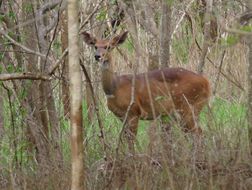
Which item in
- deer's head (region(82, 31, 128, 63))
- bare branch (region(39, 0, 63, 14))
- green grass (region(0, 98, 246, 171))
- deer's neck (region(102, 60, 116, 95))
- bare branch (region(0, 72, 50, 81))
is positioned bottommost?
green grass (region(0, 98, 246, 171))

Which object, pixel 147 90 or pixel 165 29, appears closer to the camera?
pixel 165 29

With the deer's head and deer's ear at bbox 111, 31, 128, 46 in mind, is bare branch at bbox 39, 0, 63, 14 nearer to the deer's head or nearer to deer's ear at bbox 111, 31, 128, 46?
the deer's head

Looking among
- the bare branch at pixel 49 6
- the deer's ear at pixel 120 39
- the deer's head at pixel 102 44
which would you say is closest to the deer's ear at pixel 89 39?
the deer's head at pixel 102 44

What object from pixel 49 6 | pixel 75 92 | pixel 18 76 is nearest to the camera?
pixel 75 92

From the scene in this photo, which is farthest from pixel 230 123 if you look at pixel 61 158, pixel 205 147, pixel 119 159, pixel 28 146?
pixel 28 146

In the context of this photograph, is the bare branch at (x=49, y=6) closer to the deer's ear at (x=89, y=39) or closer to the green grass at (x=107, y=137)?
the green grass at (x=107, y=137)

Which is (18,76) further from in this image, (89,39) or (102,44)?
(89,39)

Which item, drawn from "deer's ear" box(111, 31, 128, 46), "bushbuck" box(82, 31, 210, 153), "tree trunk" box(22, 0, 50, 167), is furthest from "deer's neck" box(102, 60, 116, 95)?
"tree trunk" box(22, 0, 50, 167)

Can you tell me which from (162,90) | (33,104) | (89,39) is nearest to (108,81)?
(162,90)

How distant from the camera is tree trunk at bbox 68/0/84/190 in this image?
4656 millimetres

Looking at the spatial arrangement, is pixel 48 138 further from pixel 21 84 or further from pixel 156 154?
pixel 156 154

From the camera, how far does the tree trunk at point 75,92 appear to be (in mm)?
4656

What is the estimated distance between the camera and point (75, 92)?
472 centimetres

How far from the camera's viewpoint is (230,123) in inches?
247
